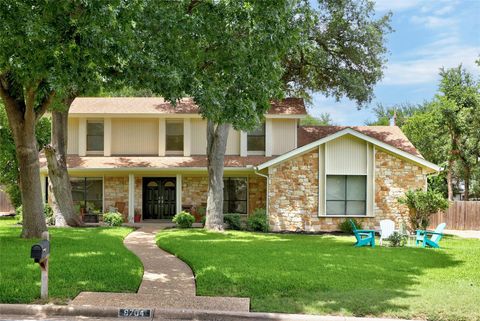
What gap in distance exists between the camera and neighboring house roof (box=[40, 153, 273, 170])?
2402 centimetres

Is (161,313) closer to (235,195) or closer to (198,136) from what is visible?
(235,195)

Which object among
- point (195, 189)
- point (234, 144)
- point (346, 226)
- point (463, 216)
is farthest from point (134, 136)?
point (463, 216)

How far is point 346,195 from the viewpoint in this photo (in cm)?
2188

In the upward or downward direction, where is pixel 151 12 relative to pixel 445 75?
downward

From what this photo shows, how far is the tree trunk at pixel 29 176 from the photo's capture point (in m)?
14.8

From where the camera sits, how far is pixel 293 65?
2619 cm

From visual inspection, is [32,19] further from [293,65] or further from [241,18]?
[293,65]

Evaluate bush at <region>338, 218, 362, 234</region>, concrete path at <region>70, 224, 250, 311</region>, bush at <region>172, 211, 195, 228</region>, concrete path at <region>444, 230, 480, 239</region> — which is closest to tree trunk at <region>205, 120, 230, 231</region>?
bush at <region>172, 211, 195, 228</region>

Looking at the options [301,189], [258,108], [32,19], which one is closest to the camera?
[32,19]

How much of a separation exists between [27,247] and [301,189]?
1190 centimetres

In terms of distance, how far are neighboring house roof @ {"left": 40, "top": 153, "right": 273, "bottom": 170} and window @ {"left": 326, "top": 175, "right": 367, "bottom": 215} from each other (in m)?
4.22

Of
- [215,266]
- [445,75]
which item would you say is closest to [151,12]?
[215,266]

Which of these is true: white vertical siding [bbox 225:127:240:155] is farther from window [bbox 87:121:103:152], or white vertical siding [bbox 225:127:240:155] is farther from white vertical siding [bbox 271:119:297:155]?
window [bbox 87:121:103:152]

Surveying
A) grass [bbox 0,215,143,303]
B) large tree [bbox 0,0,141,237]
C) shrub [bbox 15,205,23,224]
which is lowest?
shrub [bbox 15,205,23,224]
